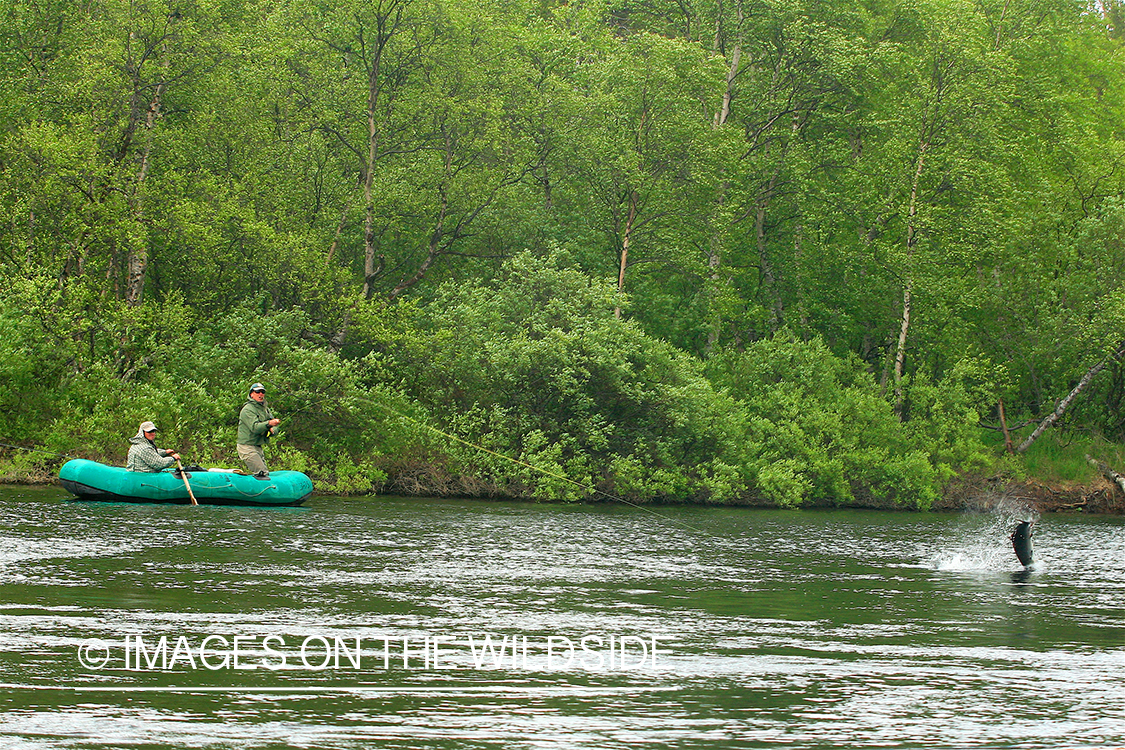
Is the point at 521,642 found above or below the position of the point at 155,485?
below

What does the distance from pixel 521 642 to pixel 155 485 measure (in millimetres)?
14154

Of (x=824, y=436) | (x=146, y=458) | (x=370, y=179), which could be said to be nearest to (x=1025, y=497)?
(x=824, y=436)

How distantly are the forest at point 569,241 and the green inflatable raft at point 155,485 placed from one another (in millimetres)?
3412

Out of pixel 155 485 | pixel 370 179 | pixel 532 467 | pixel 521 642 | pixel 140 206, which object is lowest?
pixel 521 642

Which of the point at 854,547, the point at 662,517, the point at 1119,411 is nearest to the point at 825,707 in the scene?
the point at 854,547

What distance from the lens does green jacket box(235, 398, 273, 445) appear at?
2571 cm

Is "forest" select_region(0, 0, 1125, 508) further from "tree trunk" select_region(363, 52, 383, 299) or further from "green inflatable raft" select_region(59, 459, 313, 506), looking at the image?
"green inflatable raft" select_region(59, 459, 313, 506)

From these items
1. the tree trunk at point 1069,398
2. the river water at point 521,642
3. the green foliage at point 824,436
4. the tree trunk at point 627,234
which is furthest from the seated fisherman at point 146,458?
the tree trunk at point 1069,398

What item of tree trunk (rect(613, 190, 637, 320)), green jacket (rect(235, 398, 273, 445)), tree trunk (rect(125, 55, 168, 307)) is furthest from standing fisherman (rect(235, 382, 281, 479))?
tree trunk (rect(613, 190, 637, 320))

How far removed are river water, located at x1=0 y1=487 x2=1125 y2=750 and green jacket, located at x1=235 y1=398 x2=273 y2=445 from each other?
2791 mm

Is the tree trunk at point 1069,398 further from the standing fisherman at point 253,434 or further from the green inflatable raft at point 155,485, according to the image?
the green inflatable raft at point 155,485

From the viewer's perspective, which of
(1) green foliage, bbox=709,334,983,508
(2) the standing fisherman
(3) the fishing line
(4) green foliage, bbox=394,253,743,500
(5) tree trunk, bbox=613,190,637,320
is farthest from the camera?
(5) tree trunk, bbox=613,190,637,320

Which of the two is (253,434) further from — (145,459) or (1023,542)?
(1023,542)

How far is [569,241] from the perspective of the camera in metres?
42.8
